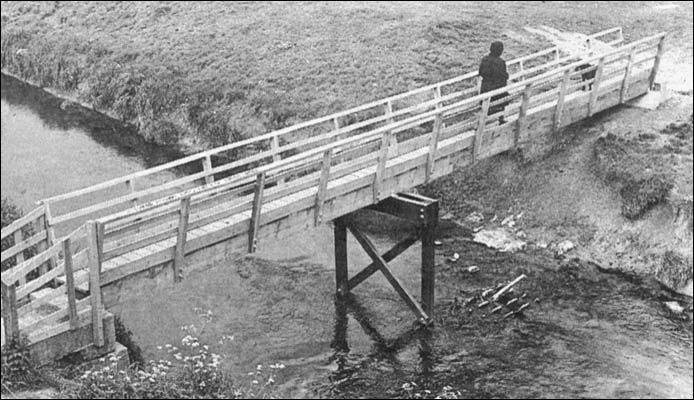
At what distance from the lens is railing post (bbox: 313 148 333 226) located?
14789 millimetres

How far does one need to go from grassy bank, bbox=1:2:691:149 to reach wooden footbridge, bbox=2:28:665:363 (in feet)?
22.2

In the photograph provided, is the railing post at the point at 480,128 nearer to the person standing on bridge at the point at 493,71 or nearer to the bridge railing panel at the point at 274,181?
the bridge railing panel at the point at 274,181

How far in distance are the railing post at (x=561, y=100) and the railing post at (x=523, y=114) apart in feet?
3.19

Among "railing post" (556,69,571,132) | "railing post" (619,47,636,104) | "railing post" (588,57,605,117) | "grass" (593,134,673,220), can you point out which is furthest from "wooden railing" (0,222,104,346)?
"railing post" (619,47,636,104)

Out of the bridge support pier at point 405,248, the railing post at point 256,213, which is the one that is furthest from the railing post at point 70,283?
the bridge support pier at point 405,248

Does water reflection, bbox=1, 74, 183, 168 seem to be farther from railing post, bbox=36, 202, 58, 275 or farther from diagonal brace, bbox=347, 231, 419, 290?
railing post, bbox=36, 202, 58, 275

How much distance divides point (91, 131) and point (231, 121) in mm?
5250

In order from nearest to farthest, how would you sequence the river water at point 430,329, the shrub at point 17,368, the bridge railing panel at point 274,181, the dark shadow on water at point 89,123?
the shrub at point 17,368 < the bridge railing panel at point 274,181 < the river water at point 430,329 < the dark shadow on water at point 89,123

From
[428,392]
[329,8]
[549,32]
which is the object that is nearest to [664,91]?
[549,32]

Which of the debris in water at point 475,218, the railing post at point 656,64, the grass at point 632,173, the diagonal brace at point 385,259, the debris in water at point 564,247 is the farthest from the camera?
the railing post at point 656,64

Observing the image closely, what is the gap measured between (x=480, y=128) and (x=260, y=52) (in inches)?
580

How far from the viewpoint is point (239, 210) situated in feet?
47.4

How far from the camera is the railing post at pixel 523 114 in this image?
1878 cm

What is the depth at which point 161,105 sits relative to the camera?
2962cm
